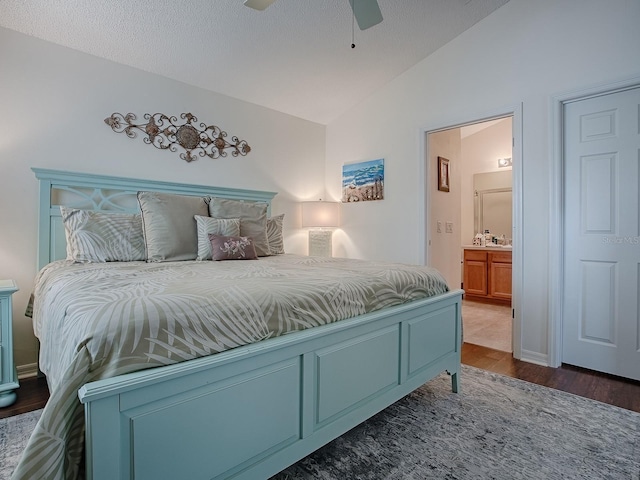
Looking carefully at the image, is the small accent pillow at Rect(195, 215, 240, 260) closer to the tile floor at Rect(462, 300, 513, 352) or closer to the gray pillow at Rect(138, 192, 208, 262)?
the gray pillow at Rect(138, 192, 208, 262)

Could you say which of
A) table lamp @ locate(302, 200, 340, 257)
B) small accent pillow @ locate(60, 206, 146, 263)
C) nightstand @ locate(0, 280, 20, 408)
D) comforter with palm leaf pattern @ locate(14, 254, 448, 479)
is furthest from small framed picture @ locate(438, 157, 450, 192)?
nightstand @ locate(0, 280, 20, 408)

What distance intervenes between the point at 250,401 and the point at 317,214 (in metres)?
2.98

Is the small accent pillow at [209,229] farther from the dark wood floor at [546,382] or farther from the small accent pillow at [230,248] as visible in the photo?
the dark wood floor at [546,382]

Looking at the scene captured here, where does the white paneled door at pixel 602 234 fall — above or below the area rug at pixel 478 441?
above

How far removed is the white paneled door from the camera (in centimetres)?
241

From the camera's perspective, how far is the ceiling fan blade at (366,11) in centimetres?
189

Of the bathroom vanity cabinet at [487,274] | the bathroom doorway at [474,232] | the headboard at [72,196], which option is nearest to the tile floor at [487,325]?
the bathroom doorway at [474,232]

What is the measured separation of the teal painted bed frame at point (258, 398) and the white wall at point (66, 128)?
2188 millimetres

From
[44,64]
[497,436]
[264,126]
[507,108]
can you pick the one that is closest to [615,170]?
[507,108]

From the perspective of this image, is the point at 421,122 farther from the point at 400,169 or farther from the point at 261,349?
the point at 261,349

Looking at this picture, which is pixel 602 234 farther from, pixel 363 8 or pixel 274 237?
pixel 274 237

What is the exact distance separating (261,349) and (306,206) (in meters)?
2.97

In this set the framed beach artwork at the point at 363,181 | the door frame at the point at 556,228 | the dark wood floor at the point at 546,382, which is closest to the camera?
the dark wood floor at the point at 546,382

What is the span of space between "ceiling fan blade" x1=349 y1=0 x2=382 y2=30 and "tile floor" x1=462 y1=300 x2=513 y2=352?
2.80 metres
